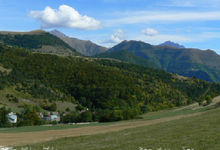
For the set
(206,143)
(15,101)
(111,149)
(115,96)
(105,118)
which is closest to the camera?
(206,143)

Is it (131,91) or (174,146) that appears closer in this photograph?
(174,146)

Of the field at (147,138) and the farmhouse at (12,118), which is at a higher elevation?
the field at (147,138)

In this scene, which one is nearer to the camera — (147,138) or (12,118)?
(147,138)

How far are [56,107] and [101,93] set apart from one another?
3884cm

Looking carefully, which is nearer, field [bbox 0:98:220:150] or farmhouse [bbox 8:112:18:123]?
field [bbox 0:98:220:150]

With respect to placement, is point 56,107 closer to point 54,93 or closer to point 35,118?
point 54,93

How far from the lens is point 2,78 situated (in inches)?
6890

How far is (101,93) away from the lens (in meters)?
190

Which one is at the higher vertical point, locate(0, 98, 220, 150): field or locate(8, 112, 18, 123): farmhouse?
locate(0, 98, 220, 150): field

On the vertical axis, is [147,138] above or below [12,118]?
above

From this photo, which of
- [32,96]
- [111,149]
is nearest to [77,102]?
[32,96]

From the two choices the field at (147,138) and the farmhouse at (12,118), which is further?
the farmhouse at (12,118)

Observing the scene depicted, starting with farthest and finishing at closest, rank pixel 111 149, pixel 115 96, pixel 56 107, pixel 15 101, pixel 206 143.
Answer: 1. pixel 115 96
2. pixel 56 107
3. pixel 15 101
4. pixel 111 149
5. pixel 206 143

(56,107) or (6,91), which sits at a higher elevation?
(6,91)
